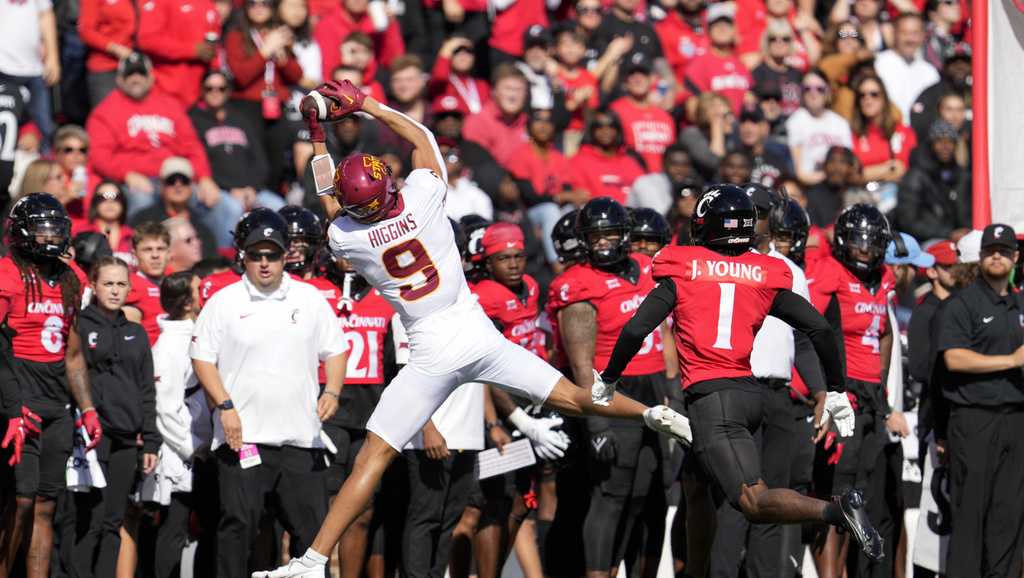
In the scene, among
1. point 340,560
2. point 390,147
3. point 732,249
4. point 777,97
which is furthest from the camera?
point 777,97

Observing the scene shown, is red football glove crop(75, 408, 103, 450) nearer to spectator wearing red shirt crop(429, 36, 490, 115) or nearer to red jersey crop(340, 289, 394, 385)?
red jersey crop(340, 289, 394, 385)

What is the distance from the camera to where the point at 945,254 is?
12016 millimetres

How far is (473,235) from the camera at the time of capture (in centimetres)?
1073

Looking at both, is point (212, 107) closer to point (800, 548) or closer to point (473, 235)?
point (473, 235)

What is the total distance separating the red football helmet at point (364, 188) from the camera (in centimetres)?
873

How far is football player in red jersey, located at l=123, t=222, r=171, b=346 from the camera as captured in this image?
436 inches

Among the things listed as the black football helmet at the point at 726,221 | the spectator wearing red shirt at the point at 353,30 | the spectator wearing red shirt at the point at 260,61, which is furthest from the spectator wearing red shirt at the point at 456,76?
the black football helmet at the point at 726,221

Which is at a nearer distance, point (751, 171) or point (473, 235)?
point (473, 235)

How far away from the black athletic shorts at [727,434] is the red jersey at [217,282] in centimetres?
333

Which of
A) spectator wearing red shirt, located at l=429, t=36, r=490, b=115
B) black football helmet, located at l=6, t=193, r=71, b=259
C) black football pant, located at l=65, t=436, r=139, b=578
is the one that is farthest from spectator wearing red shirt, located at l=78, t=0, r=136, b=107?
black football pant, located at l=65, t=436, r=139, b=578

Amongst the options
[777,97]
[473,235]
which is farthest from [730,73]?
[473,235]

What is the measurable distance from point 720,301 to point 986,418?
298 centimetres

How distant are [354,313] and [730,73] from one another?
8772 millimetres

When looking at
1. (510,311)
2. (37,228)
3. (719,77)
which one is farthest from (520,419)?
(719,77)
